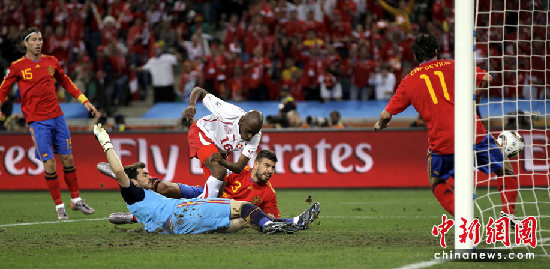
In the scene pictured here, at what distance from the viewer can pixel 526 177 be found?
16.6m

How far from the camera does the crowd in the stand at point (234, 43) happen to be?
2130 cm

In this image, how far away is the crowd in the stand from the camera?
21.3 metres

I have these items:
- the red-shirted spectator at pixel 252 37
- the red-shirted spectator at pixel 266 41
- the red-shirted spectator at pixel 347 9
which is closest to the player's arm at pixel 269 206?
the red-shirted spectator at pixel 266 41

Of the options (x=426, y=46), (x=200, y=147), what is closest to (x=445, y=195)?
(x=426, y=46)

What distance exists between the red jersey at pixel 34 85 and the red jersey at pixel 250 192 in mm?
3544

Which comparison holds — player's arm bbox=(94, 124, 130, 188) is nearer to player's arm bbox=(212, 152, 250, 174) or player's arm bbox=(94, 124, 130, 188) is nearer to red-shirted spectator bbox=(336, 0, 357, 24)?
player's arm bbox=(212, 152, 250, 174)

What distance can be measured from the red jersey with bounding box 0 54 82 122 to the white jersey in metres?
2.94


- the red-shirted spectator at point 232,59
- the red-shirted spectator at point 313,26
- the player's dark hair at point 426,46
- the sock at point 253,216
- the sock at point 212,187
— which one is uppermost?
the red-shirted spectator at point 313,26

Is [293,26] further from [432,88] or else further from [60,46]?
[432,88]

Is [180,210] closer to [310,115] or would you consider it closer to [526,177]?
[526,177]

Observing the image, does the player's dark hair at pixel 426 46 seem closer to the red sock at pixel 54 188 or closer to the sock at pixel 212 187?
the sock at pixel 212 187

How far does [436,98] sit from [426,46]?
1.88ft

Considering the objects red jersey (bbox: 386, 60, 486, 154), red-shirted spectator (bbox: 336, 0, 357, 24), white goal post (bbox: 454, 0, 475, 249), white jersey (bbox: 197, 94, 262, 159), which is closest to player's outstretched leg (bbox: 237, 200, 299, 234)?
white jersey (bbox: 197, 94, 262, 159)

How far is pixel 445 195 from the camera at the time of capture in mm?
7707
